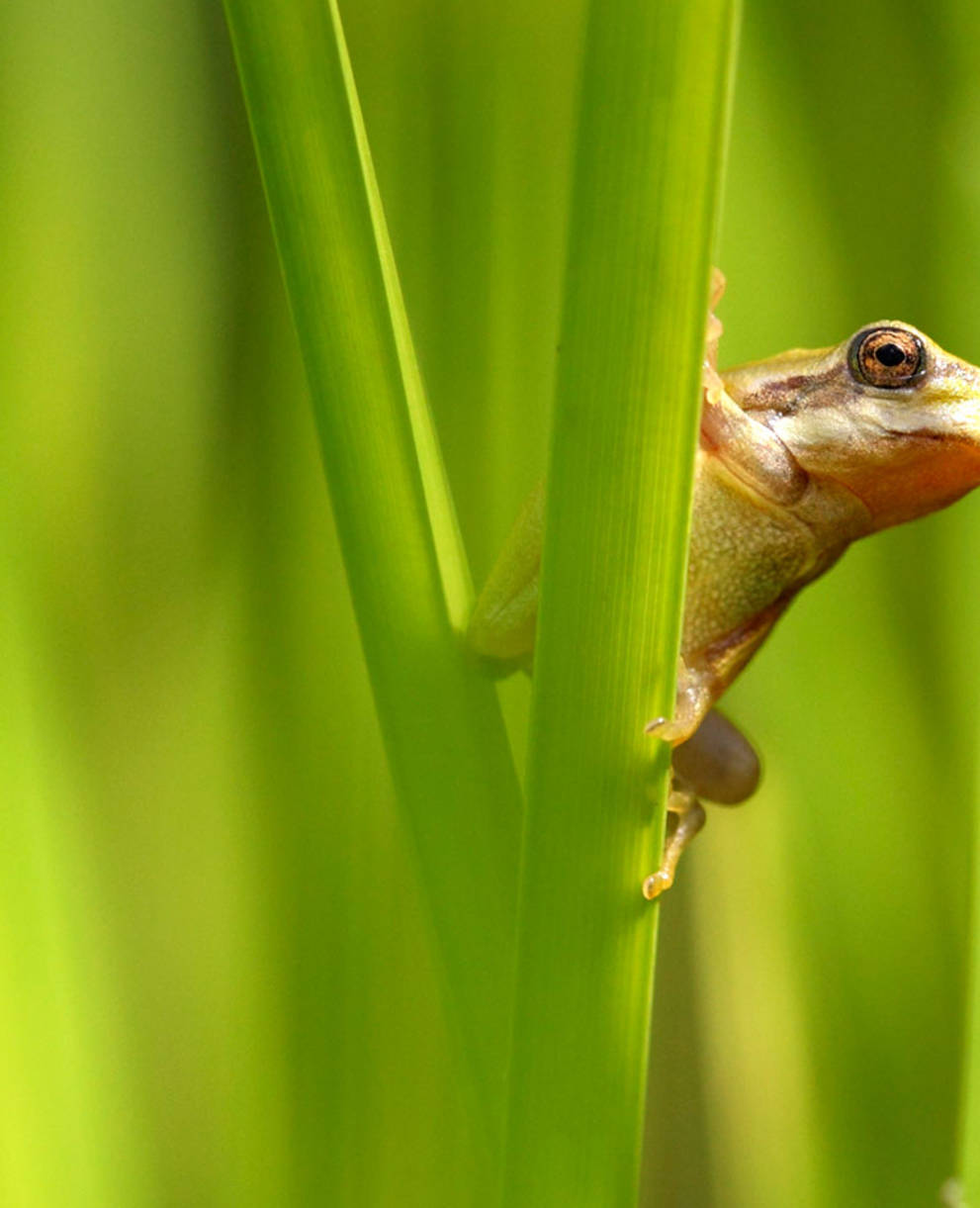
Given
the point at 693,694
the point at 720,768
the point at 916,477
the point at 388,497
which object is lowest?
the point at 720,768

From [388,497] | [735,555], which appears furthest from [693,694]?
[388,497]

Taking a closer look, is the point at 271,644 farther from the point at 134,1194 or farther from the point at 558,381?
the point at 558,381

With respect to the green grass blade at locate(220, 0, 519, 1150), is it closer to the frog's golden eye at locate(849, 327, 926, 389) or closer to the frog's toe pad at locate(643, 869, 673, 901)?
the frog's toe pad at locate(643, 869, 673, 901)

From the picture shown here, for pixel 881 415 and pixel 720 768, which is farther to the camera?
pixel 720 768

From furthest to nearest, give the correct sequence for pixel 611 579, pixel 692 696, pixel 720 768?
pixel 720 768 < pixel 692 696 < pixel 611 579

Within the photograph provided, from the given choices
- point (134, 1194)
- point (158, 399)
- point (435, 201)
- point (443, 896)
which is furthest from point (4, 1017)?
point (435, 201)

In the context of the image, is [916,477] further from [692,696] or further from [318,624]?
[318,624]

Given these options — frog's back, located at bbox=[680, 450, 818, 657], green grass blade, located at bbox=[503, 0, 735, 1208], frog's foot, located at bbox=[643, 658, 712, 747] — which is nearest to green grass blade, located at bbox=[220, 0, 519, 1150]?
green grass blade, located at bbox=[503, 0, 735, 1208]

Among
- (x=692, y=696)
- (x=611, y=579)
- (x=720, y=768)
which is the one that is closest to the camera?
(x=611, y=579)
